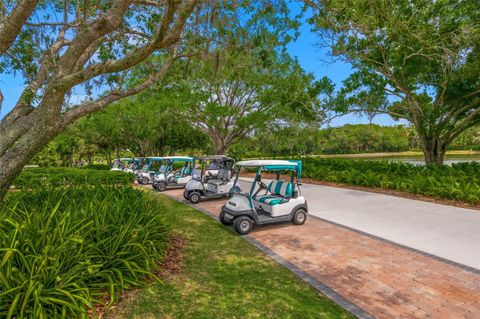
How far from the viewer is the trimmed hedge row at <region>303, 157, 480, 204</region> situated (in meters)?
8.88

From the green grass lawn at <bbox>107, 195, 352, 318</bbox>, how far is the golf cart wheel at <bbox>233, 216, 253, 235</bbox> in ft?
3.03

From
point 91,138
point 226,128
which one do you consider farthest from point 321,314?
point 91,138

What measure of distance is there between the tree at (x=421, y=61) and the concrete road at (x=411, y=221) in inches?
193

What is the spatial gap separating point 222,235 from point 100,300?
3218 millimetres

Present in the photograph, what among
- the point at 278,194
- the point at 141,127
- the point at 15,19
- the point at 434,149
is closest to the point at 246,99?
the point at 141,127

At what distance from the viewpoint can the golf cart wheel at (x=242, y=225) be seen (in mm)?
6262

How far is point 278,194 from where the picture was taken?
7156 millimetres

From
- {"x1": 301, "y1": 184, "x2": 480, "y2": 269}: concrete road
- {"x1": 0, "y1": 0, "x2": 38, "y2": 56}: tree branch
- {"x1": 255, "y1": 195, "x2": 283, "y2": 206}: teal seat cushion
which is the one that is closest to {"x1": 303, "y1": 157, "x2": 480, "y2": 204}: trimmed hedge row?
{"x1": 301, "y1": 184, "x2": 480, "y2": 269}: concrete road

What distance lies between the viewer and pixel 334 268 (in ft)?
15.0

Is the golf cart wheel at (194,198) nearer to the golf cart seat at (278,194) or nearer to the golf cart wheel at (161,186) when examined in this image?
the golf cart seat at (278,194)

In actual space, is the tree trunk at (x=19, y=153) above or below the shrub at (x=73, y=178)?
above

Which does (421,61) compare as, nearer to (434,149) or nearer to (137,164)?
(434,149)

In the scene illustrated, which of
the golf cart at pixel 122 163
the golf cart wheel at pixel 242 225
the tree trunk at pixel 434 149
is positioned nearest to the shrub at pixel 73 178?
the golf cart at pixel 122 163

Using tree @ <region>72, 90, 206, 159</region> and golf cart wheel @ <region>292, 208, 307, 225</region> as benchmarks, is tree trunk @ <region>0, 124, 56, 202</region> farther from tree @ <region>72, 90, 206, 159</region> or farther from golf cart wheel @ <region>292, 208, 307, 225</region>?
tree @ <region>72, 90, 206, 159</region>
